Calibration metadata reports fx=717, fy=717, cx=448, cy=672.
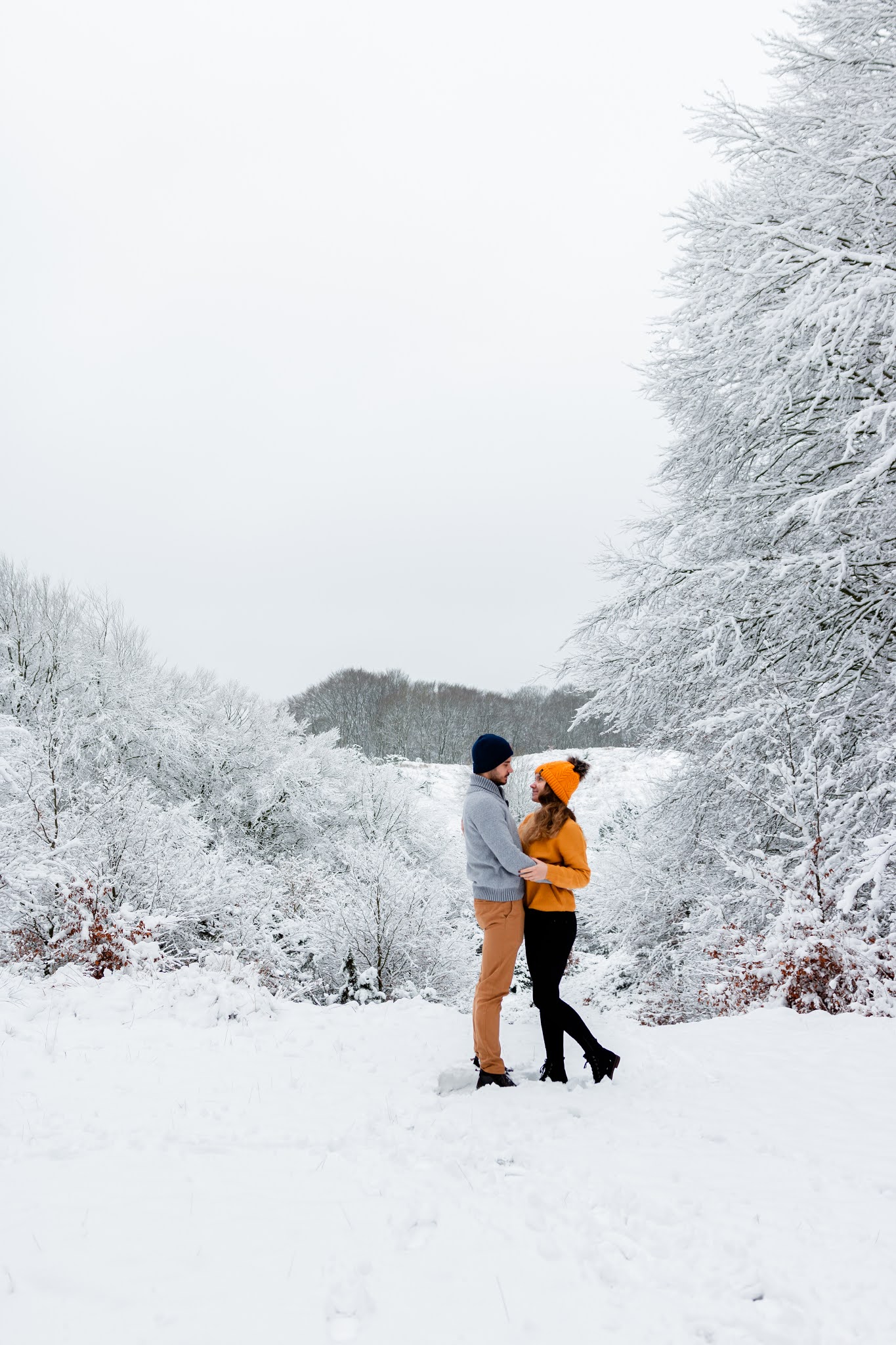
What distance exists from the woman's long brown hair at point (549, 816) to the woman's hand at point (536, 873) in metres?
0.21

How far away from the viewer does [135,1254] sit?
2.25 meters

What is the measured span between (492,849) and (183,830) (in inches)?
401

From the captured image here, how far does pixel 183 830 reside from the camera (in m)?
12.7

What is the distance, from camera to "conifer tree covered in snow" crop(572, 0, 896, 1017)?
5336 millimetres

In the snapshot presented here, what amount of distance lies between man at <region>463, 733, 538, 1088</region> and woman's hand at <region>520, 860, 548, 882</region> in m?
0.09

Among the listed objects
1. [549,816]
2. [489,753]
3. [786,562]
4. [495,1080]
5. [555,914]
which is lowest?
[495,1080]

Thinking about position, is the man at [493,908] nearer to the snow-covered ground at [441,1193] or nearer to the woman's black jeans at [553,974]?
the woman's black jeans at [553,974]

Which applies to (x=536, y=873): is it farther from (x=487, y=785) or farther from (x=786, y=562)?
Answer: (x=786, y=562)

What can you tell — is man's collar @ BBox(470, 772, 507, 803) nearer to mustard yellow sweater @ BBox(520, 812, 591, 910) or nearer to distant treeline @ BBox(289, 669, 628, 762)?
mustard yellow sweater @ BBox(520, 812, 591, 910)

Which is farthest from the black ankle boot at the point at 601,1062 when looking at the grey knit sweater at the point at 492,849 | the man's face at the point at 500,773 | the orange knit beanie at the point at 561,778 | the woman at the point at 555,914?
the man's face at the point at 500,773

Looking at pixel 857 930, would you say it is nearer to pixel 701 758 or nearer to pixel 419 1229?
pixel 701 758

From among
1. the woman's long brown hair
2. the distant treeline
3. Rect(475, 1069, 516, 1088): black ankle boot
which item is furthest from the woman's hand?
the distant treeline

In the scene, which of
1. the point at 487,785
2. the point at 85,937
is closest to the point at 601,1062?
the point at 487,785

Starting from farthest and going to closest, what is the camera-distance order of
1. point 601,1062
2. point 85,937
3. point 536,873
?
point 85,937 < point 601,1062 < point 536,873
